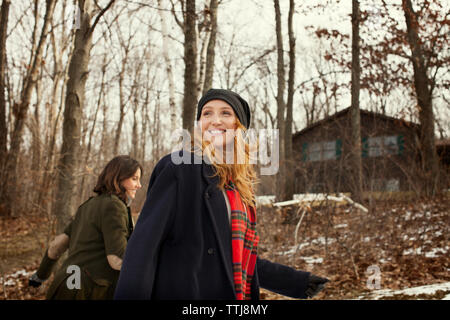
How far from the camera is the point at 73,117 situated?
5.12m

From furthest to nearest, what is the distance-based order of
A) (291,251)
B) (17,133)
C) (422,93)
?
(422,93) < (17,133) < (291,251)

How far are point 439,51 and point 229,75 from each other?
17038 millimetres

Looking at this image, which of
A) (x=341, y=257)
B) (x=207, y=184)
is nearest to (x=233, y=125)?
(x=207, y=184)

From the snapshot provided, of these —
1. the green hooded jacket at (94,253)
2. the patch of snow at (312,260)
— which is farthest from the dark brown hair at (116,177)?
the patch of snow at (312,260)

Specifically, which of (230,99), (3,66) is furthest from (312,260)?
(3,66)

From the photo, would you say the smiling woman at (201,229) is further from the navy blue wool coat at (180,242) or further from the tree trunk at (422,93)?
the tree trunk at (422,93)

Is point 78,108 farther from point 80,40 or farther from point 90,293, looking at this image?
point 90,293

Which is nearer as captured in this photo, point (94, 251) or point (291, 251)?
point (94, 251)

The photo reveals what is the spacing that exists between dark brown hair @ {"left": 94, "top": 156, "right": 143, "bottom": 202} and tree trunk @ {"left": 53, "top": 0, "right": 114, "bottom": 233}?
7.92 ft

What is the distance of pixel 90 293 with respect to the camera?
2.60 metres

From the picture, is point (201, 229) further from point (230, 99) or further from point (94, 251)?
point (94, 251)

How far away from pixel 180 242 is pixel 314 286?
84cm

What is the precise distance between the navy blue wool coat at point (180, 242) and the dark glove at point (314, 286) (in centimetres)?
58

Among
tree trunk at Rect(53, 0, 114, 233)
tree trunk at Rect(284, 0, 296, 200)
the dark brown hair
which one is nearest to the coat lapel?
the dark brown hair
